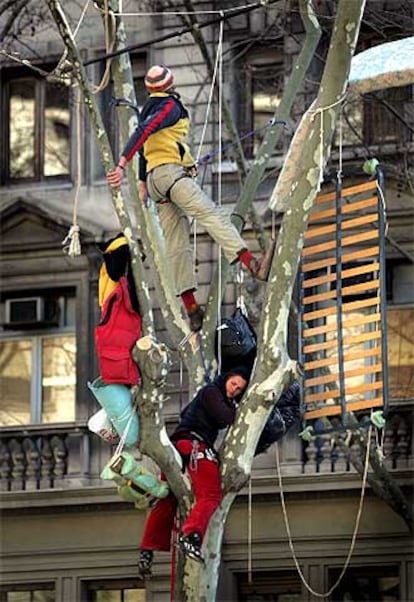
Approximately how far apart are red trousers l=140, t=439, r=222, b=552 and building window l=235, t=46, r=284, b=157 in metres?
9.81

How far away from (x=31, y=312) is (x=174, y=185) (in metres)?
10.1

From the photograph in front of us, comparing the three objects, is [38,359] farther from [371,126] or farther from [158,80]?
[158,80]

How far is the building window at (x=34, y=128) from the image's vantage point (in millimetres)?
24859

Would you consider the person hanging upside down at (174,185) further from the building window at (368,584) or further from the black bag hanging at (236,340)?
the building window at (368,584)

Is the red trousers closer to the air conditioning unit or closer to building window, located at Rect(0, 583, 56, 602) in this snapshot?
building window, located at Rect(0, 583, 56, 602)

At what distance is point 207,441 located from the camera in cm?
1411

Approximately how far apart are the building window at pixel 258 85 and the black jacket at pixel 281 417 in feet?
30.2

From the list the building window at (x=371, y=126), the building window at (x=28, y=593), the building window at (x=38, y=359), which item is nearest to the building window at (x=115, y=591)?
the building window at (x=28, y=593)

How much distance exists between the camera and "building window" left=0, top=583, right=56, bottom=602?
77.3 feet

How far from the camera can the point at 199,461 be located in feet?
45.9

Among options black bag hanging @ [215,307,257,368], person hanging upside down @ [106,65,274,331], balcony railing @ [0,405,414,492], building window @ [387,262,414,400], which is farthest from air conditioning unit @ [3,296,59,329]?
black bag hanging @ [215,307,257,368]

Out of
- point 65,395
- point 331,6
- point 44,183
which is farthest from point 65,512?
point 331,6

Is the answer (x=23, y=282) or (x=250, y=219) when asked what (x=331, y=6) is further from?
(x=23, y=282)

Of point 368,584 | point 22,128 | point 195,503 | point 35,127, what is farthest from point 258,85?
point 195,503
